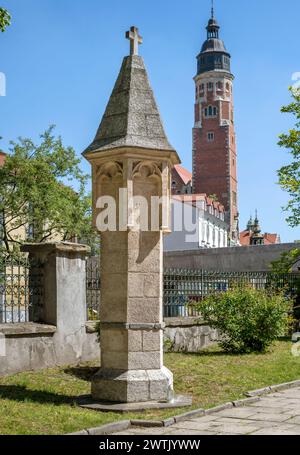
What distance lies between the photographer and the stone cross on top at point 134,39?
901cm

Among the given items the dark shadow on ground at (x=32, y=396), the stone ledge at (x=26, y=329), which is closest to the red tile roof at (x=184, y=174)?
the stone ledge at (x=26, y=329)

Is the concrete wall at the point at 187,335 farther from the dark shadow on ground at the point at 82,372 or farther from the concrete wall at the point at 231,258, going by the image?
the concrete wall at the point at 231,258

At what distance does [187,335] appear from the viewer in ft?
47.3

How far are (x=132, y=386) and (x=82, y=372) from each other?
2.48 metres

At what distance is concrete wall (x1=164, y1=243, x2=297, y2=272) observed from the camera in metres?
34.6

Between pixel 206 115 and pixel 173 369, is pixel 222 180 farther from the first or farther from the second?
pixel 173 369

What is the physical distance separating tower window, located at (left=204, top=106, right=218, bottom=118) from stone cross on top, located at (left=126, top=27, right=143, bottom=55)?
9351 cm

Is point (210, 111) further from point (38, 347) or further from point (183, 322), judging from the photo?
point (38, 347)

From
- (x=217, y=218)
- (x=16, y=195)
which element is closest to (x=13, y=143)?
(x=16, y=195)

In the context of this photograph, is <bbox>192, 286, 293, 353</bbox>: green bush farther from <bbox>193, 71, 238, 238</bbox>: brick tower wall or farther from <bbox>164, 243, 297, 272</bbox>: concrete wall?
<bbox>193, 71, 238, 238</bbox>: brick tower wall

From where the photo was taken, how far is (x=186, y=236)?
76.2m

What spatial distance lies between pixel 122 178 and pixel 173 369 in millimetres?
4032

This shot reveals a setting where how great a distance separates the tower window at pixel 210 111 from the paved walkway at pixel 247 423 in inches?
3754

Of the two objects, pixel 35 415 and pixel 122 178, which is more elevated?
pixel 122 178
